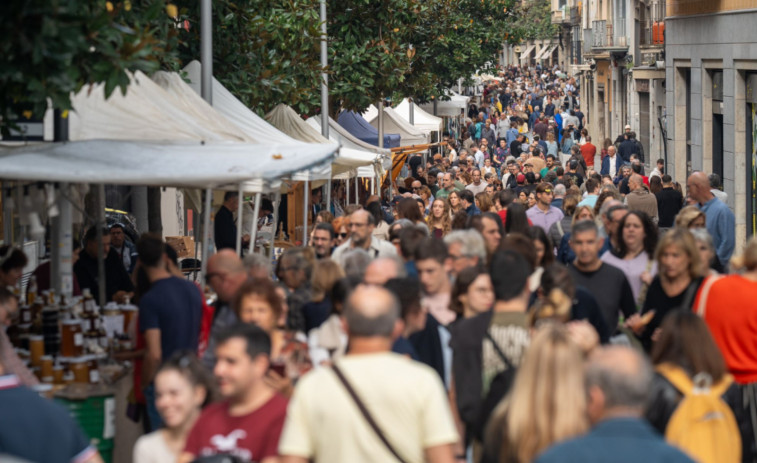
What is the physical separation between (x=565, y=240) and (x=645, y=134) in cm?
2982

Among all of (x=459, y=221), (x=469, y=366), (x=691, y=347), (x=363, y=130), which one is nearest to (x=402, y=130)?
(x=363, y=130)

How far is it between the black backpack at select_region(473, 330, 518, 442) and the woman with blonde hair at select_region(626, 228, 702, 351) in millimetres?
2224

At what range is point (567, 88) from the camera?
246 ft

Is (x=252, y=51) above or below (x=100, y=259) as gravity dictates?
above

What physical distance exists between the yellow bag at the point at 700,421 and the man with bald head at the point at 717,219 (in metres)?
7.02

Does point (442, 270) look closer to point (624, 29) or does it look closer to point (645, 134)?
point (645, 134)

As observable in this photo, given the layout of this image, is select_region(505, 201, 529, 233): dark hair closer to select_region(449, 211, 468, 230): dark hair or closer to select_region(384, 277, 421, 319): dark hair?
select_region(449, 211, 468, 230): dark hair

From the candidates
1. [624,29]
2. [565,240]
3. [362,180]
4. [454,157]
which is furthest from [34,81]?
[624,29]

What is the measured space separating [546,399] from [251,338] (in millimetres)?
1216

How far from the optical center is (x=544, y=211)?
1541 cm

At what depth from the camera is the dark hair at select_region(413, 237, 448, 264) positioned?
8.39 m

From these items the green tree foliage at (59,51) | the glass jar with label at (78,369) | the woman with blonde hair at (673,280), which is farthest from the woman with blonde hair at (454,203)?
the glass jar with label at (78,369)

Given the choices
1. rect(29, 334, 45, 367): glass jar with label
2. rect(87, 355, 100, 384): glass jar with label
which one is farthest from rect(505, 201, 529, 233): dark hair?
rect(29, 334, 45, 367): glass jar with label

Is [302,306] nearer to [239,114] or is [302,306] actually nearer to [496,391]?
[496,391]
